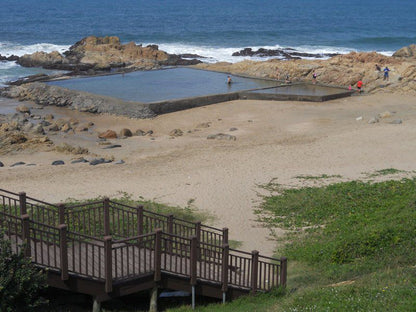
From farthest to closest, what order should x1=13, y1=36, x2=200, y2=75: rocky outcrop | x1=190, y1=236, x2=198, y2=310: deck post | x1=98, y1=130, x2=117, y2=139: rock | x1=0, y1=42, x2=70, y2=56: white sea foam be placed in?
x1=0, y1=42, x2=70, y2=56: white sea foam < x1=13, y1=36, x2=200, y2=75: rocky outcrop < x1=98, y1=130, x2=117, y2=139: rock < x1=190, y1=236, x2=198, y2=310: deck post

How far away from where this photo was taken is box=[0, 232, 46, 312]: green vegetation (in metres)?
9.12

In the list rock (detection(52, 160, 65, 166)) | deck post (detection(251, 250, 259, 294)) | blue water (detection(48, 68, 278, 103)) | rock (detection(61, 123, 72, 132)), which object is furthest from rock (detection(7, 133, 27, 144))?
deck post (detection(251, 250, 259, 294))

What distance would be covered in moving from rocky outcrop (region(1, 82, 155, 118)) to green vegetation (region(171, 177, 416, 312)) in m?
16.3

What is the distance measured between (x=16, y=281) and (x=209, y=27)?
95.3m

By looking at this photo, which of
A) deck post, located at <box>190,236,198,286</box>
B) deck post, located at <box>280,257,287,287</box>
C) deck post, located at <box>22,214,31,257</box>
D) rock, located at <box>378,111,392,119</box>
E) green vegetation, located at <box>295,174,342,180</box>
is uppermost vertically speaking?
deck post, located at <box>22,214,31,257</box>

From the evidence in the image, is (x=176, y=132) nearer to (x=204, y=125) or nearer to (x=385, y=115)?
(x=204, y=125)

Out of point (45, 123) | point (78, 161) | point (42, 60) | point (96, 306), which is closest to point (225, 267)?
point (96, 306)

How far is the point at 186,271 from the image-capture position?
1130 cm

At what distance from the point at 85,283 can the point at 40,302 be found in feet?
3.14

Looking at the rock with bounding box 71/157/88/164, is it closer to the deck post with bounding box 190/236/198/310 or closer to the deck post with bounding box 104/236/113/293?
the deck post with bounding box 190/236/198/310

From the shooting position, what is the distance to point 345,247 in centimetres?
1307

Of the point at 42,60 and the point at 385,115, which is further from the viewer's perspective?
the point at 42,60

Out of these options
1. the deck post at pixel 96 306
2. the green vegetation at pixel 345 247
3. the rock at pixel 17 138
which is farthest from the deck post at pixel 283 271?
the rock at pixel 17 138

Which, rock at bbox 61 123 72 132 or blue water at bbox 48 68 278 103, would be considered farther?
blue water at bbox 48 68 278 103
